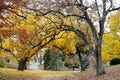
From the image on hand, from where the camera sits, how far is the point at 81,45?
45625mm

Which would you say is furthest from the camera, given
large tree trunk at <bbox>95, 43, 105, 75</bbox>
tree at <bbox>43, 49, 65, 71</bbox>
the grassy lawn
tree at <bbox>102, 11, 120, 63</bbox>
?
tree at <bbox>43, 49, 65, 71</bbox>

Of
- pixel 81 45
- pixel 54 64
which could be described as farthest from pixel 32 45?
pixel 54 64

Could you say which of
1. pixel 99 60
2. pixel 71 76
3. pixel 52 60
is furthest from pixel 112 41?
pixel 52 60

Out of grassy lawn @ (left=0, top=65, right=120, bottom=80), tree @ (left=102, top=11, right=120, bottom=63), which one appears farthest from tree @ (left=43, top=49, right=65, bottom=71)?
grassy lawn @ (left=0, top=65, right=120, bottom=80)

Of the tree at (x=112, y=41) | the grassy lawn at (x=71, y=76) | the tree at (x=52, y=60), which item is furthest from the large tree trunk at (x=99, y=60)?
the tree at (x=52, y=60)

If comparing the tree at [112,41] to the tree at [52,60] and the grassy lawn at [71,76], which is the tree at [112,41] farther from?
the tree at [52,60]

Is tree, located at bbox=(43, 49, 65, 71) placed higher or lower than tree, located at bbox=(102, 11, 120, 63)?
lower

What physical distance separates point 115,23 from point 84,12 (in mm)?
19784

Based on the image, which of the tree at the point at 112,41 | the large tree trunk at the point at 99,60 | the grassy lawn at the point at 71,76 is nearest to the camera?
the grassy lawn at the point at 71,76

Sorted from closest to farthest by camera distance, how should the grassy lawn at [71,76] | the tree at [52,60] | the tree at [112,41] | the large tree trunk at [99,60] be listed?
1. the grassy lawn at [71,76]
2. the large tree trunk at [99,60]
3. the tree at [112,41]
4. the tree at [52,60]

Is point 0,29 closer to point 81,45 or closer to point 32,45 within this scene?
point 32,45

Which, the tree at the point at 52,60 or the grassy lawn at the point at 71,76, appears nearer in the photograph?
the grassy lawn at the point at 71,76

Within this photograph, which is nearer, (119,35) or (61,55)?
(119,35)

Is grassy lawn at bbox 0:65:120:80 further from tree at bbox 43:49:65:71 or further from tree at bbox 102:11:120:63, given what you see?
tree at bbox 43:49:65:71
